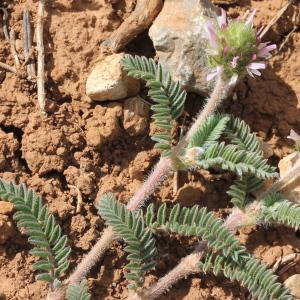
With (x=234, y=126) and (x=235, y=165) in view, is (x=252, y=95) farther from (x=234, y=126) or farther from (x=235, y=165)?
(x=235, y=165)

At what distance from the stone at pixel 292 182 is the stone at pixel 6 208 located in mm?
1737

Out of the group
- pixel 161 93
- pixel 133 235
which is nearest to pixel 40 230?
pixel 133 235

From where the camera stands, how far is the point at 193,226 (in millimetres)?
3678

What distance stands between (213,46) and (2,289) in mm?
1969

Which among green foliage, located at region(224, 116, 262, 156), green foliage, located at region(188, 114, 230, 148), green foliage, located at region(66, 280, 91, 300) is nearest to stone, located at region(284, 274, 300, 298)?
green foliage, located at region(224, 116, 262, 156)

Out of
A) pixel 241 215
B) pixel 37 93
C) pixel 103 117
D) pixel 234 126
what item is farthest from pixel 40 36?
pixel 241 215

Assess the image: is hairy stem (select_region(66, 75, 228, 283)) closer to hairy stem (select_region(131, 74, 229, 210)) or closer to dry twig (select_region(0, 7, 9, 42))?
hairy stem (select_region(131, 74, 229, 210))

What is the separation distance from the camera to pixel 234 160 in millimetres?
3787

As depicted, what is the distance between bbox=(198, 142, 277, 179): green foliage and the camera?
12.3 ft

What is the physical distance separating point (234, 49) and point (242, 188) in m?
0.88

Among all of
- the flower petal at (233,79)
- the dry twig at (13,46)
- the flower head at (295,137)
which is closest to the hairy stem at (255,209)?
the flower head at (295,137)

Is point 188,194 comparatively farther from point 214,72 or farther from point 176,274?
point 214,72

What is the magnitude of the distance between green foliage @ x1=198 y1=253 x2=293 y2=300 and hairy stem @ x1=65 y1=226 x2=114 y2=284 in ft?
1.96

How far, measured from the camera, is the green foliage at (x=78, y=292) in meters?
3.54
